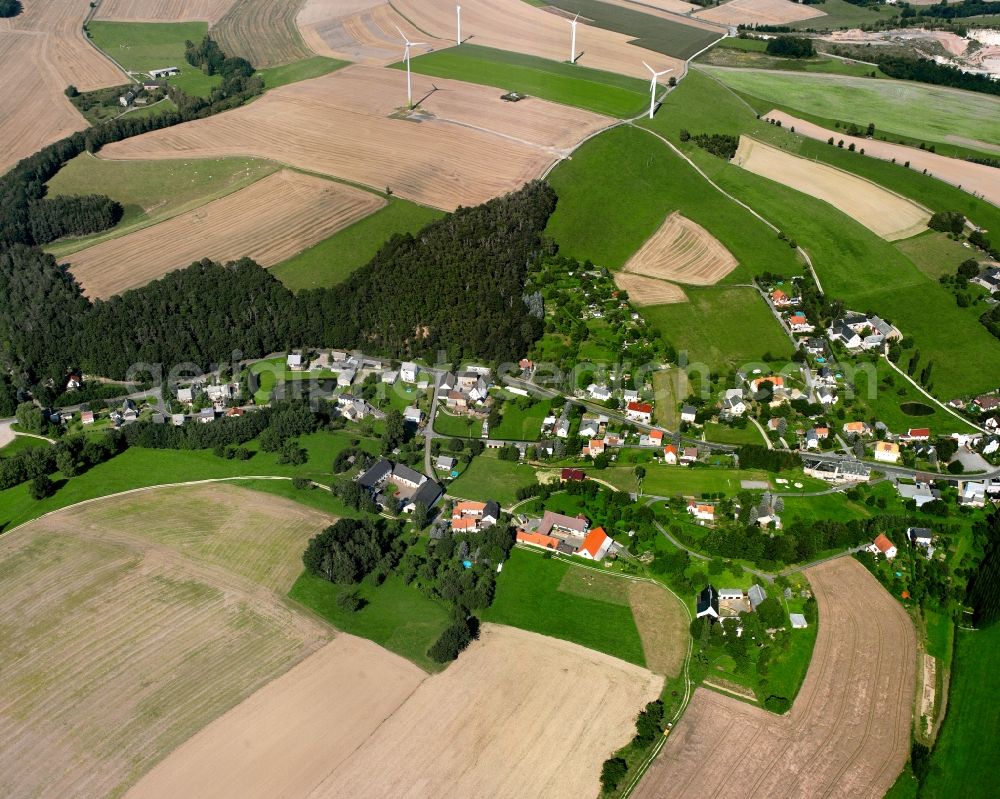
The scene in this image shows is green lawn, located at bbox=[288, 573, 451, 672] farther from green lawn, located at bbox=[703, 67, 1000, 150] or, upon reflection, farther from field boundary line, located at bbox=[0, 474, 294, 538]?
green lawn, located at bbox=[703, 67, 1000, 150]

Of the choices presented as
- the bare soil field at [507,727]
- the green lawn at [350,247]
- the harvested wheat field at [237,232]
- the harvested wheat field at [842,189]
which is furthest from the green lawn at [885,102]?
the bare soil field at [507,727]

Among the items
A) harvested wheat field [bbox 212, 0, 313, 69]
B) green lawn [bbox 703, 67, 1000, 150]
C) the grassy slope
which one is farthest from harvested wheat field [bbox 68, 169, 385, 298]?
green lawn [bbox 703, 67, 1000, 150]

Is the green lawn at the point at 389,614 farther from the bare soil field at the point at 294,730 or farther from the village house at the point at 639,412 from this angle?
the village house at the point at 639,412

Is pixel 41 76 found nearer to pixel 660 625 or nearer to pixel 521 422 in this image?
pixel 521 422

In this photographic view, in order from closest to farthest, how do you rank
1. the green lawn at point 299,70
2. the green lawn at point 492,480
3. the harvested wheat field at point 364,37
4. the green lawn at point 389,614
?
the green lawn at point 389,614 → the green lawn at point 492,480 → the green lawn at point 299,70 → the harvested wheat field at point 364,37

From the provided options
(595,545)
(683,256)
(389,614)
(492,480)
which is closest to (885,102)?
(683,256)
